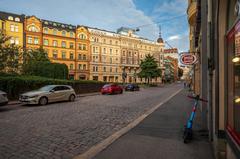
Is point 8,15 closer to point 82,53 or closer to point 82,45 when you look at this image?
point 82,45

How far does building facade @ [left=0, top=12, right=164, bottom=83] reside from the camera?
47469mm

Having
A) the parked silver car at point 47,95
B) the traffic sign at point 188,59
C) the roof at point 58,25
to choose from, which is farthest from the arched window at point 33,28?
the traffic sign at point 188,59

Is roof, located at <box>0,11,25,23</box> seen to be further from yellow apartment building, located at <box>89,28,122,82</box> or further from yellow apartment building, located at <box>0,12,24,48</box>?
yellow apartment building, located at <box>89,28,122,82</box>

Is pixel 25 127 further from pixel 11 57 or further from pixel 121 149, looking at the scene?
pixel 11 57

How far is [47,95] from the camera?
13.6 metres

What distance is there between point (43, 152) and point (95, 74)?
57115 mm

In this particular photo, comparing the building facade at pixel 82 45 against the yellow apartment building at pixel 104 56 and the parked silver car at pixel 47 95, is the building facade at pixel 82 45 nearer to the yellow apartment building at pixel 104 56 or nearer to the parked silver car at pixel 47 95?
the yellow apartment building at pixel 104 56

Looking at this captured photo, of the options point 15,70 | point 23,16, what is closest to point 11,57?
point 15,70

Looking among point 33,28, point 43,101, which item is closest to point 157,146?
point 43,101

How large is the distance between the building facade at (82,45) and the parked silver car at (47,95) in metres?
28.9

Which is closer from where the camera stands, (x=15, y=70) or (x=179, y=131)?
(x=179, y=131)

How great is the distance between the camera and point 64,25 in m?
56.8

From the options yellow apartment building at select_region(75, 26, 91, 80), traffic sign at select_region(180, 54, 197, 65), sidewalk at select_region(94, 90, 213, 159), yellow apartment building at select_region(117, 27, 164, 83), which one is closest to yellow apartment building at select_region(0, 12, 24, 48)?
yellow apartment building at select_region(75, 26, 91, 80)

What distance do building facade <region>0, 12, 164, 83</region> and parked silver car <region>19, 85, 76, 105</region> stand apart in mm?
28888
